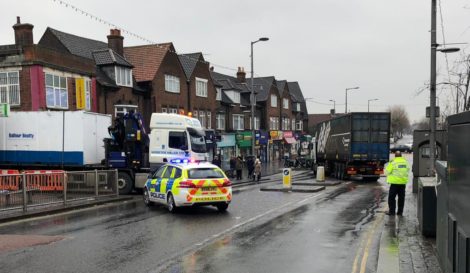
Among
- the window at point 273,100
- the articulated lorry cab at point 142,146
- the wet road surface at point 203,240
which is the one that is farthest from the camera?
the window at point 273,100

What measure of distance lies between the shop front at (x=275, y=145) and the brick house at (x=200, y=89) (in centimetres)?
1682

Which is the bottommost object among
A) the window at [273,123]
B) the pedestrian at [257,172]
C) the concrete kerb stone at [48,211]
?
the pedestrian at [257,172]

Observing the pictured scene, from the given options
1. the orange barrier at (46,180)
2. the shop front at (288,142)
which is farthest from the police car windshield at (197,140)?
the shop front at (288,142)

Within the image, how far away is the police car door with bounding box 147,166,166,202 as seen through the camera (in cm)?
1498

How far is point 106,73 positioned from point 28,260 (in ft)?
87.2

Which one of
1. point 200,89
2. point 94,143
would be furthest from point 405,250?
point 200,89

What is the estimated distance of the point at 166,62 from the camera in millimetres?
38656

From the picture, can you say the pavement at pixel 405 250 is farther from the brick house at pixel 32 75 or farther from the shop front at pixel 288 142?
the shop front at pixel 288 142

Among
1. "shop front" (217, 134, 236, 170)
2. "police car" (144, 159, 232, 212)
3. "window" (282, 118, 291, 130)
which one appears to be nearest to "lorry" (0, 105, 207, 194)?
"police car" (144, 159, 232, 212)

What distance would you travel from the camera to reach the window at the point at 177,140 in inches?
828

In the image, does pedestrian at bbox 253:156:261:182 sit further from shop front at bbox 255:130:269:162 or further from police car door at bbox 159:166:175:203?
shop front at bbox 255:130:269:162

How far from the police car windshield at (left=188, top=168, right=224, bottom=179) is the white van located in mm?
6938

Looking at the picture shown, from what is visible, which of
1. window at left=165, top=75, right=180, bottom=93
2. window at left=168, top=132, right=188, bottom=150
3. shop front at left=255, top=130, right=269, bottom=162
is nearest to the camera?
window at left=168, top=132, right=188, bottom=150

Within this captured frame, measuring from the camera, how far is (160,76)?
124 ft
